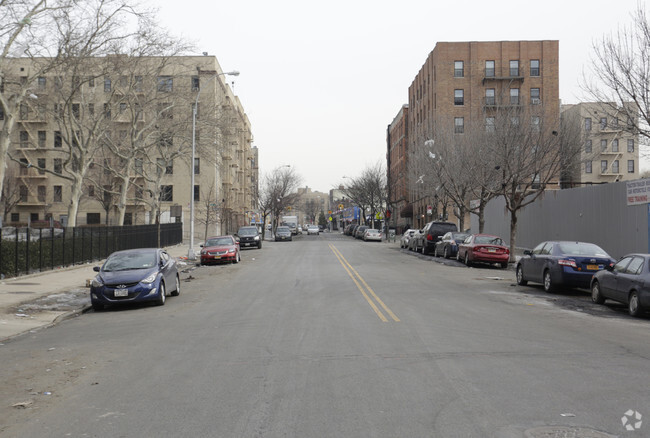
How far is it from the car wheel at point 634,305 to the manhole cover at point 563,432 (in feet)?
28.3

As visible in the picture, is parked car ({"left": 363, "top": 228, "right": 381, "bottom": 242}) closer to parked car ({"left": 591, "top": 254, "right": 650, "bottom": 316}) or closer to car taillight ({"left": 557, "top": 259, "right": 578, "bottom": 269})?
car taillight ({"left": 557, "top": 259, "right": 578, "bottom": 269})

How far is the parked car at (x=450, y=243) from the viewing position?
31609 millimetres

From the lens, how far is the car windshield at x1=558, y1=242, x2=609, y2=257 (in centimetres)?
1650

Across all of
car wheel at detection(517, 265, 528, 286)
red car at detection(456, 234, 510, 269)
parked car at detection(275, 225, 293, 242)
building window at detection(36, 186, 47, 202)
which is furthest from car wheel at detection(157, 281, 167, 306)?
building window at detection(36, 186, 47, 202)

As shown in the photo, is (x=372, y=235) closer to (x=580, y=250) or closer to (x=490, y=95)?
(x=490, y=95)

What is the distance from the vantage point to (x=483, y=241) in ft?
88.8

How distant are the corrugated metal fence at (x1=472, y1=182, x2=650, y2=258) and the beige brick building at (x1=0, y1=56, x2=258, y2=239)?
18.8 metres

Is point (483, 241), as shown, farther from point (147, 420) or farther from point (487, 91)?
point (487, 91)

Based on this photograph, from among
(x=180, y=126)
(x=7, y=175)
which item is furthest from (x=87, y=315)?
(x=7, y=175)

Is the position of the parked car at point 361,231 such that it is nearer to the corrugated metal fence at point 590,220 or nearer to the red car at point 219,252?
the corrugated metal fence at point 590,220

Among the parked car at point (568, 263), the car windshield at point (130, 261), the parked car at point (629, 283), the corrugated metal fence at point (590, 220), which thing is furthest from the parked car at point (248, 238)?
the parked car at point (629, 283)

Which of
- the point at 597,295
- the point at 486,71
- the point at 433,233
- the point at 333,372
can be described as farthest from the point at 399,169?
the point at 333,372

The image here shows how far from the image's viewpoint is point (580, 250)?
1672cm

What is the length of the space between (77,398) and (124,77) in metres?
32.6
